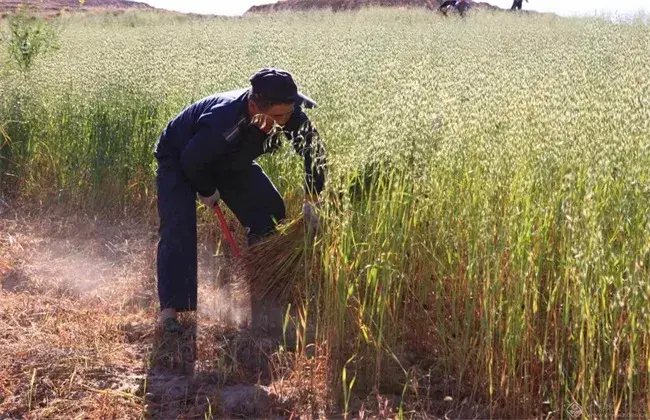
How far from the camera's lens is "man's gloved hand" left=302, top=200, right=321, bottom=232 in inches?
146

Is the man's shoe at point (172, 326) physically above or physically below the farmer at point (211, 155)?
below

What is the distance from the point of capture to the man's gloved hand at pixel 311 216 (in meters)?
3.70

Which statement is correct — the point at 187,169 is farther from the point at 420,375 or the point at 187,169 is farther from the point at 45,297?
the point at 420,375

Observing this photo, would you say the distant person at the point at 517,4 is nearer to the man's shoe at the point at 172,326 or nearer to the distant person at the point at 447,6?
the distant person at the point at 447,6

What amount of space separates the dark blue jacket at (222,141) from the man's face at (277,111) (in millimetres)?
85

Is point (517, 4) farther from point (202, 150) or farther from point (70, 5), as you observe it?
point (70, 5)

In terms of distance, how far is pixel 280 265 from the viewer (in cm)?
417

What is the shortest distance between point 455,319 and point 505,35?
854 cm

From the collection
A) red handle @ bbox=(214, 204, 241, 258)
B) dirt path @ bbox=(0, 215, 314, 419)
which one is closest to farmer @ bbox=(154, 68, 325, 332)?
red handle @ bbox=(214, 204, 241, 258)

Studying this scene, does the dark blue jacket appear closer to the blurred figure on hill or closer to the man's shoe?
the man's shoe

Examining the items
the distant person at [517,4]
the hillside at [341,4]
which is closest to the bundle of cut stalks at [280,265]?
the distant person at [517,4]

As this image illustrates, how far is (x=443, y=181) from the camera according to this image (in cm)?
342

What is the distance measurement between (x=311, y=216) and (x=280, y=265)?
1.74 ft

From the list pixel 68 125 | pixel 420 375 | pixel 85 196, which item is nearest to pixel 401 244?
pixel 420 375
